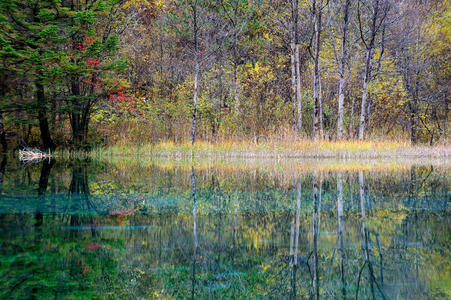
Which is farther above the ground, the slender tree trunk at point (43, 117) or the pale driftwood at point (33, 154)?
the slender tree trunk at point (43, 117)

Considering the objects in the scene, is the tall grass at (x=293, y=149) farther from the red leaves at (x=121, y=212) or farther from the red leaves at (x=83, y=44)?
the red leaves at (x=121, y=212)

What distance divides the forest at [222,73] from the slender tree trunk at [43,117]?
0.05 m

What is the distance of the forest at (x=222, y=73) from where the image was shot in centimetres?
1577

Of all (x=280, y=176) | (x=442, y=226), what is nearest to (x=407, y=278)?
(x=442, y=226)

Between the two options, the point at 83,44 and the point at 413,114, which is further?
the point at 413,114

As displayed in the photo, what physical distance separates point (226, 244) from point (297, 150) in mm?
12203

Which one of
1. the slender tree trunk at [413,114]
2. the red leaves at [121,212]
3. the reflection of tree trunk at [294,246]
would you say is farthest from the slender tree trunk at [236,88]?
the reflection of tree trunk at [294,246]

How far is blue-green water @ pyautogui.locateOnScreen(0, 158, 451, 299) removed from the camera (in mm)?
2551

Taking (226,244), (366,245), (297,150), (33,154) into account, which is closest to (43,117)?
(33,154)

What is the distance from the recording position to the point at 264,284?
8.68ft

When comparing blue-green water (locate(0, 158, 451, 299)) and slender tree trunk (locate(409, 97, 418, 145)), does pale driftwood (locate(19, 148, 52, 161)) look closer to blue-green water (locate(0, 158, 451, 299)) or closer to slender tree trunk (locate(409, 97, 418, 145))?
blue-green water (locate(0, 158, 451, 299))

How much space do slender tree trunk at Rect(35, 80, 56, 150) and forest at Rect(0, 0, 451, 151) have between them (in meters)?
0.05

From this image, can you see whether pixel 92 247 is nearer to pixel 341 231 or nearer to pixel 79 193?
pixel 341 231

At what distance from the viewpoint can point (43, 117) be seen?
16750 mm
